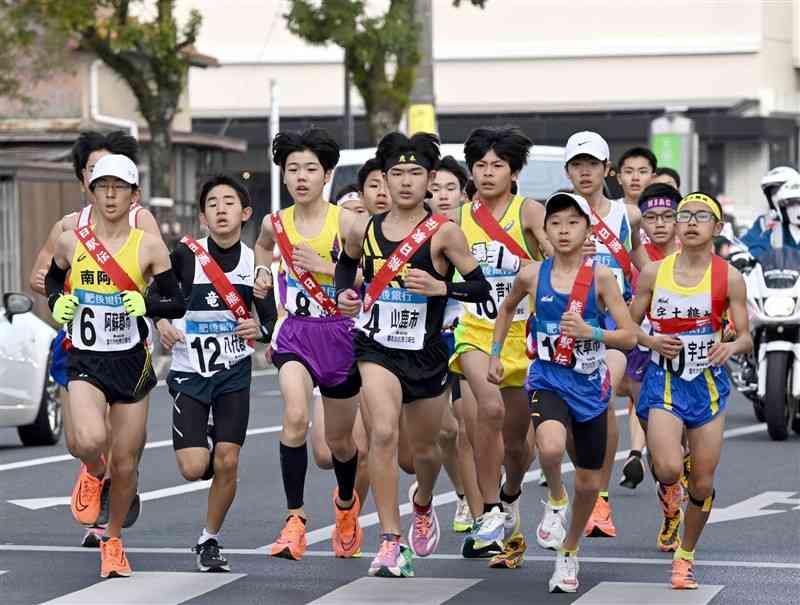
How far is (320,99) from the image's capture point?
254ft

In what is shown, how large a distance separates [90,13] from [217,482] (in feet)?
81.4

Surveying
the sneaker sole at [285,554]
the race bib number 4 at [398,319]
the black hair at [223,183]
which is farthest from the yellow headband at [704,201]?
the sneaker sole at [285,554]

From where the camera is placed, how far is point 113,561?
10461mm

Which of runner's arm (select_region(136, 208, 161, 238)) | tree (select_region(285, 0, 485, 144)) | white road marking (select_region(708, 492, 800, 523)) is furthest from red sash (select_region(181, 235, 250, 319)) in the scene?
tree (select_region(285, 0, 485, 144))

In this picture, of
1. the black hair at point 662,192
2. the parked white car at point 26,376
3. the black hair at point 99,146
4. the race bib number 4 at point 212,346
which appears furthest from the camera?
the parked white car at point 26,376

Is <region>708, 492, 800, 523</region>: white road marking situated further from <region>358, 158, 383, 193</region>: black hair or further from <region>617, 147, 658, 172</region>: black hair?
<region>358, 158, 383, 193</region>: black hair

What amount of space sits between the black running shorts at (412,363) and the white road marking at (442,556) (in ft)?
3.14

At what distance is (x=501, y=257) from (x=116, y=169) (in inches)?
81.7

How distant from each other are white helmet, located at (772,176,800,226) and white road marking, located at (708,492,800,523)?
4.05 metres

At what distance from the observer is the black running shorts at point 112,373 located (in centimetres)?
1069

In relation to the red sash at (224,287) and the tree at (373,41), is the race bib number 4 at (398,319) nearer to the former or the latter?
the red sash at (224,287)

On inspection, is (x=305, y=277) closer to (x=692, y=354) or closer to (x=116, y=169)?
(x=116, y=169)

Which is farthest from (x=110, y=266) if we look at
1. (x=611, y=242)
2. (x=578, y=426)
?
(x=611, y=242)

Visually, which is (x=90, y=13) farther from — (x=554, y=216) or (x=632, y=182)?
(x=554, y=216)
